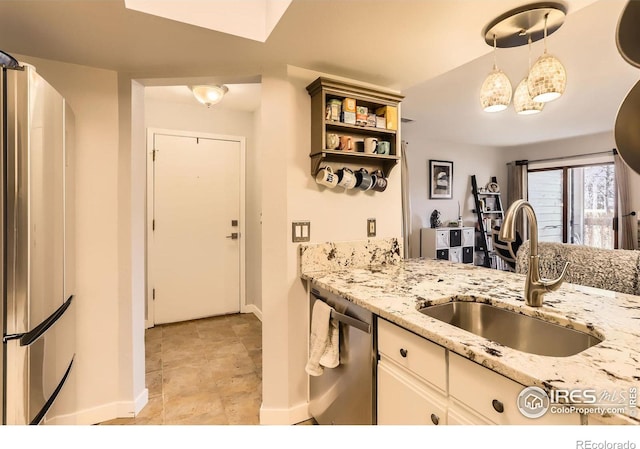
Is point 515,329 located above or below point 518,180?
below

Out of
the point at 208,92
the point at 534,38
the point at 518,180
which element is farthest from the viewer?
the point at 518,180

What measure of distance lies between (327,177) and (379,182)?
39cm

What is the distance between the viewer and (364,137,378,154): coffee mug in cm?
192

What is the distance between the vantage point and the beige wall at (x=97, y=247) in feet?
5.90

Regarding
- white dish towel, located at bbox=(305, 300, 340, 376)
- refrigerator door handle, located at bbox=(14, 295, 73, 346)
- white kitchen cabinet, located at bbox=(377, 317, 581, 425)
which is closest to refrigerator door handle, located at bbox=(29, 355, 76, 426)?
refrigerator door handle, located at bbox=(14, 295, 73, 346)

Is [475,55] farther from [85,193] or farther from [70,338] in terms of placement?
[70,338]

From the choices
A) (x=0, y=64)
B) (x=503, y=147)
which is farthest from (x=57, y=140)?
(x=503, y=147)

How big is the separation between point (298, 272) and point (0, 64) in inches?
59.0

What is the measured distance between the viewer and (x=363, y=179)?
195 centimetres

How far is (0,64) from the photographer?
1.11 m

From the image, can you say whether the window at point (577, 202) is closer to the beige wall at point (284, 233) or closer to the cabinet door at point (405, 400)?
the beige wall at point (284, 233)

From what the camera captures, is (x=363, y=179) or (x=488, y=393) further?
(x=363, y=179)

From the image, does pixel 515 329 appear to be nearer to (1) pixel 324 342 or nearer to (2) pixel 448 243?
(1) pixel 324 342

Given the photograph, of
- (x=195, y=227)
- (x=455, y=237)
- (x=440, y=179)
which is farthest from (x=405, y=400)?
(x=440, y=179)
